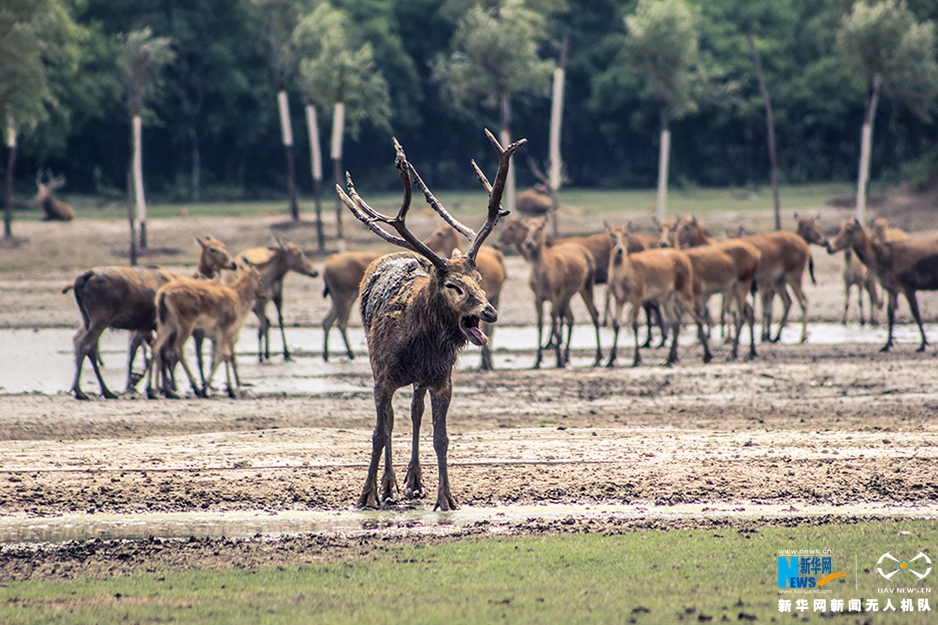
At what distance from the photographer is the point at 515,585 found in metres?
6.32

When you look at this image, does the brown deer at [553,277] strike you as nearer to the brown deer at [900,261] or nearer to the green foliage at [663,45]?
the brown deer at [900,261]

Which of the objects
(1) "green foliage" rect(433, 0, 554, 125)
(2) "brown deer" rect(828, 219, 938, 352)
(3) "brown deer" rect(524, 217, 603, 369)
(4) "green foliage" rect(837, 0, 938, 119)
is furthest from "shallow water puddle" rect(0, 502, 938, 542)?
(1) "green foliage" rect(433, 0, 554, 125)

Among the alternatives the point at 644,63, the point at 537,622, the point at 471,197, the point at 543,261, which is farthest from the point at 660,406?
the point at 471,197

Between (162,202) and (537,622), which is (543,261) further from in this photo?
(162,202)

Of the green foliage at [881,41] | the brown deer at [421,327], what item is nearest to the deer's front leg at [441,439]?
the brown deer at [421,327]

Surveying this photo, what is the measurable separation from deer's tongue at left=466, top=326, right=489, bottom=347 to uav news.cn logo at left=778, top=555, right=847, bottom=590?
6.95 feet

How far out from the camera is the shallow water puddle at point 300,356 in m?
14.7

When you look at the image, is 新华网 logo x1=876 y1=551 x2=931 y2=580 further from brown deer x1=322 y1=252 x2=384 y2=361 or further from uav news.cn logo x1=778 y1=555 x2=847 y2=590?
brown deer x1=322 y1=252 x2=384 y2=361

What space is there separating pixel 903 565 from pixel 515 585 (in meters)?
2.14

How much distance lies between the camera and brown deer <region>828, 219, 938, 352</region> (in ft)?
60.8

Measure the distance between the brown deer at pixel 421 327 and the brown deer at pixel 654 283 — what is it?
856 centimetres

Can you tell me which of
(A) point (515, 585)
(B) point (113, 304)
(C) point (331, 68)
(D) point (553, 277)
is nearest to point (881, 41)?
(C) point (331, 68)

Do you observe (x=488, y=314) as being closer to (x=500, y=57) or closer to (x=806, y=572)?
(x=806, y=572)

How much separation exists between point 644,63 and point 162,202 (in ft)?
62.1
